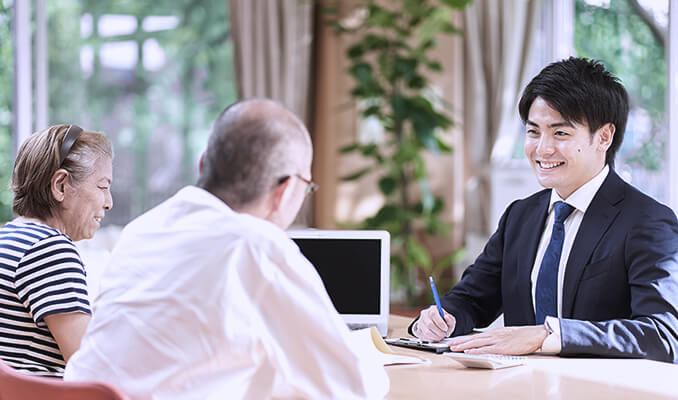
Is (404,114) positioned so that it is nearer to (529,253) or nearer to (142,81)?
(142,81)

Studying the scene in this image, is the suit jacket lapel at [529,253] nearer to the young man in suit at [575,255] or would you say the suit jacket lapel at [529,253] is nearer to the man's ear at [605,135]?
the young man in suit at [575,255]

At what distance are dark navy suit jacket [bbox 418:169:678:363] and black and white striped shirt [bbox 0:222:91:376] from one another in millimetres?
1191

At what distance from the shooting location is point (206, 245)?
1332 mm

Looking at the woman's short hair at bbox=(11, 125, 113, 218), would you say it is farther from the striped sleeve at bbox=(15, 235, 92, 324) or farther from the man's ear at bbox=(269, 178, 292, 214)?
the man's ear at bbox=(269, 178, 292, 214)

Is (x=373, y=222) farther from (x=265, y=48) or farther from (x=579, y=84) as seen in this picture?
(x=579, y=84)

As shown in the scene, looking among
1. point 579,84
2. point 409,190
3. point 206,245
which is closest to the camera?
point 206,245

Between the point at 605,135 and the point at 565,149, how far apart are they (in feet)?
0.47

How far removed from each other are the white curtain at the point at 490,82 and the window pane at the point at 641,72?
61 cm

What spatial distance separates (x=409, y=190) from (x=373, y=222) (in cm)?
53

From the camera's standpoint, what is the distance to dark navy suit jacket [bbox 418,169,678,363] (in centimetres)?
197

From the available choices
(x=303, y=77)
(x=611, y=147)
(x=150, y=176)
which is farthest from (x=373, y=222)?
(x=611, y=147)

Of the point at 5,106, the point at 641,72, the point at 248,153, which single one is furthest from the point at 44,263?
the point at 641,72

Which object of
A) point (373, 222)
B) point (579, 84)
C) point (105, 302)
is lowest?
point (373, 222)

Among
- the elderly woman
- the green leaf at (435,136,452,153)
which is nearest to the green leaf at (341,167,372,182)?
the green leaf at (435,136,452,153)
